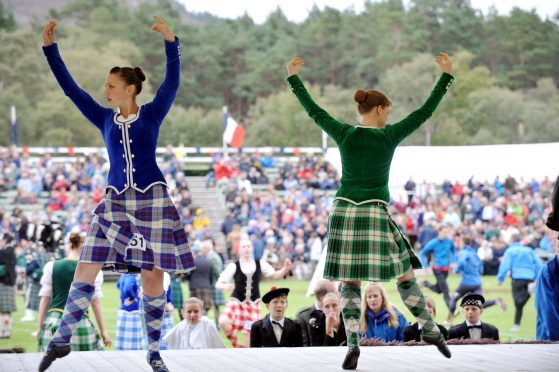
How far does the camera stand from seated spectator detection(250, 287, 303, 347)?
6.30 m

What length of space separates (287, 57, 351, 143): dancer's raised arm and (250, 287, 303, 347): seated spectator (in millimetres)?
1936

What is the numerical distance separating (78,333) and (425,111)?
269 centimetres

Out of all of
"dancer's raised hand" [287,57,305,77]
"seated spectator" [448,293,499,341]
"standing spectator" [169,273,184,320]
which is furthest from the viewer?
"standing spectator" [169,273,184,320]

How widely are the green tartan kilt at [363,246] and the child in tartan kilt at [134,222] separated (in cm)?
69

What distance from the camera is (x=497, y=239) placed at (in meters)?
20.3

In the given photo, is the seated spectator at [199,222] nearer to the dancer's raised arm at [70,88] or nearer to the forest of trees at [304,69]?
the dancer's raised arm at [70,88]

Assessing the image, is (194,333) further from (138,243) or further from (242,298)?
(138,243)

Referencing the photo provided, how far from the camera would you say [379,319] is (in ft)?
21.1

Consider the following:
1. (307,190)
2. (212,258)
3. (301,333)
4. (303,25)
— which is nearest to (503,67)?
(303,25)

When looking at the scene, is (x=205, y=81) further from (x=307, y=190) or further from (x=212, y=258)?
(x=212, y=258)

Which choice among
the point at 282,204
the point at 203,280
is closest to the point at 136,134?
the point at 203,280

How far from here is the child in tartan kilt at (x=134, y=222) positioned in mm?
4227

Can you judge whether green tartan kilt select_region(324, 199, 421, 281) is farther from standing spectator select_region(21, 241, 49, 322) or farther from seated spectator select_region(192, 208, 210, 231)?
seated spectator select_region(192, 208, 210, 231)

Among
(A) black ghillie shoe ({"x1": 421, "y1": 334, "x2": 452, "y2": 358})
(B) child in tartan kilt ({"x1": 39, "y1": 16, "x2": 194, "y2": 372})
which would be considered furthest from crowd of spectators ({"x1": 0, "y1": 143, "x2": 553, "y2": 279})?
(B) child in tartan kilt ({"x1": 39, "y1": 16, "x2": 194, "y2": 372})
